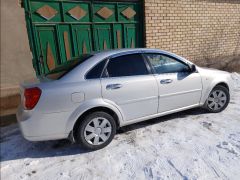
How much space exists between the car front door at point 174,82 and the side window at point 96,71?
32.4 inches

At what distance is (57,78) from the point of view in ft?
10.5

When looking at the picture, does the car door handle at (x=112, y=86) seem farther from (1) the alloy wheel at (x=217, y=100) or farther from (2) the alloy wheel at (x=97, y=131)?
(1) the alloy wheel at (x=217, y=100)

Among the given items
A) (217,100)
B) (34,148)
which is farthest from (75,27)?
(217,100)

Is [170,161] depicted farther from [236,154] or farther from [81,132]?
[81,132]

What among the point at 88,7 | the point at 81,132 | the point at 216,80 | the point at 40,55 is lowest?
the point at 81,132

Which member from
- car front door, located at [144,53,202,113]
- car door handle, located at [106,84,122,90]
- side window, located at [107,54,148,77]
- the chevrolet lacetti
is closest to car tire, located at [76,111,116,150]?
the chevrolet lacetti

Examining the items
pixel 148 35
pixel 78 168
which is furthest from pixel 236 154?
pixel 148 35

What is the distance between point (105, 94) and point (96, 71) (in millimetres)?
360

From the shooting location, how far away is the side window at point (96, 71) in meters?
3.27

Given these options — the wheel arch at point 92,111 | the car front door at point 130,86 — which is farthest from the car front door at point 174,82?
the wheel arch at point 92,111

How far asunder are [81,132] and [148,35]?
426 cm

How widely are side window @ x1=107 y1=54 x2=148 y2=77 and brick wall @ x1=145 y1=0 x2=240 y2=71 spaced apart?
10.3 feet

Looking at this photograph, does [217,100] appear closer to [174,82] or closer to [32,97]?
[174,82]

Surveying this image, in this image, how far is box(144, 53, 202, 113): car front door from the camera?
3.79 meters
